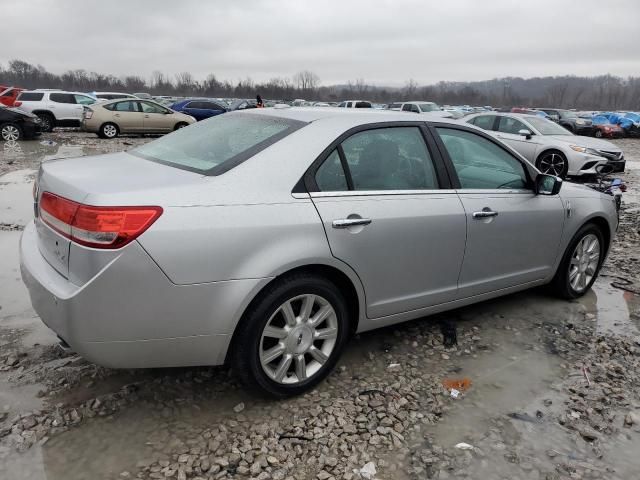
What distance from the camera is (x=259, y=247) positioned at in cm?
251

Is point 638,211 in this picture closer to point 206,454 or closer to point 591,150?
point 591,150

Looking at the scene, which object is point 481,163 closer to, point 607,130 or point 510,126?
point 510,126

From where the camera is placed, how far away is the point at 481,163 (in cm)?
380

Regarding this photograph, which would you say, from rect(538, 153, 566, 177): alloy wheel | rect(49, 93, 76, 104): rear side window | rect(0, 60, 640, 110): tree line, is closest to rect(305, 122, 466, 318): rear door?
rect(538, 153, 566, 177): alloy wheel

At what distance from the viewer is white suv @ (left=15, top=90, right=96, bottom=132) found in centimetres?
1933

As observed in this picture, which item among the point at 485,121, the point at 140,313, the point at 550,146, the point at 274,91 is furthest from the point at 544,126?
the point at 274,91

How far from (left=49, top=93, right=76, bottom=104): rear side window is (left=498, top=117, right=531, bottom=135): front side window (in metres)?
16.2

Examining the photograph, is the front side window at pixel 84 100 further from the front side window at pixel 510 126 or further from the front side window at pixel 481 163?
the front side window at pixel 481 163

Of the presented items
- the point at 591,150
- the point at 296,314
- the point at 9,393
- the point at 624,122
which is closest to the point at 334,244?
the point at 296,314

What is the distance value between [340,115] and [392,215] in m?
0.73

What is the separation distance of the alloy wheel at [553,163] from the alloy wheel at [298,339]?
998 centimetres

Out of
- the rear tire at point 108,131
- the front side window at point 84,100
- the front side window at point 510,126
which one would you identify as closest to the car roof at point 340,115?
the front side window at point 510,126

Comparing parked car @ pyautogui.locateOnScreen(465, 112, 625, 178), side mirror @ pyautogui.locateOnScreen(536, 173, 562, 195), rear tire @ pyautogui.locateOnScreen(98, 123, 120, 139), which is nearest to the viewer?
side mirror @ pyautogui.locateOnScreen(536, 173, 562, 195)

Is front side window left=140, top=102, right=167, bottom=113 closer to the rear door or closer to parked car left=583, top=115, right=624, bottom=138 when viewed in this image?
the rear door
